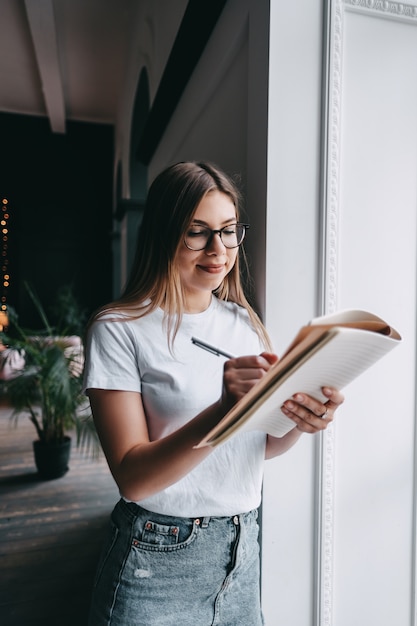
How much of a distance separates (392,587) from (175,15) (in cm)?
249

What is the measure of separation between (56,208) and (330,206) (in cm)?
740

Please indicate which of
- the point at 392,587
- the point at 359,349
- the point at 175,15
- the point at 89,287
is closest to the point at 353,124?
the point at 359,349

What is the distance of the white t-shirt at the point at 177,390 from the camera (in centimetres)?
88

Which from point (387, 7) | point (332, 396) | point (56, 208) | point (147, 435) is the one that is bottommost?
point (147, 435)

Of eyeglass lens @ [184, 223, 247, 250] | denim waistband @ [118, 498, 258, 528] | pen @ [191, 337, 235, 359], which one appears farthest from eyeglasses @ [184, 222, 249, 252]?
denim waistband @ [118, 498, 258, 528]

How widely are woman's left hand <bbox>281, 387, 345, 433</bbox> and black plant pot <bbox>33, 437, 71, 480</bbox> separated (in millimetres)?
2914

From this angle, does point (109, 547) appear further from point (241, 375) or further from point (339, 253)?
point (339, 253)

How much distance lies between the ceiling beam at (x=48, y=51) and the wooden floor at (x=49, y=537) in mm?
4027

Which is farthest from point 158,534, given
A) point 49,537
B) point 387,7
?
point 49,537

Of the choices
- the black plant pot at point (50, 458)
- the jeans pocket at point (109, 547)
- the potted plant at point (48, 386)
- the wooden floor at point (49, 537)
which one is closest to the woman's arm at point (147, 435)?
the jeans pocket at point (109, 547)

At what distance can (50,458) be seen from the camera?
3268 mm

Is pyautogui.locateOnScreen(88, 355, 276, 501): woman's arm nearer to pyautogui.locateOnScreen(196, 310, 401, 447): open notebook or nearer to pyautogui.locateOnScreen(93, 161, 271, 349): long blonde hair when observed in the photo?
pyautogui.locateOnScreen(196, 310, 401, 447): open notebook

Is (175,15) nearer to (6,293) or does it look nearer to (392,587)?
(392,587)

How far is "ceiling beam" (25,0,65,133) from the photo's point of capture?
409 centimetres
